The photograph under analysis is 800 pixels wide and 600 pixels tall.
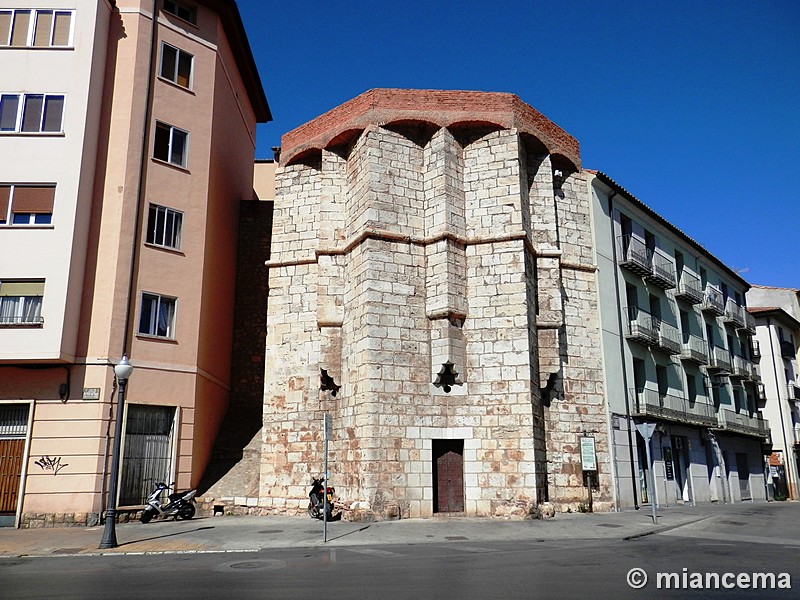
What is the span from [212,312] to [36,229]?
218 inches

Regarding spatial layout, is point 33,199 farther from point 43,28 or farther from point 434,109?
point 434,109

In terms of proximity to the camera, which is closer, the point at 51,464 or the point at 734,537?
the point at 734,537

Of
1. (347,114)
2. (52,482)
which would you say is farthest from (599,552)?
(347,114)

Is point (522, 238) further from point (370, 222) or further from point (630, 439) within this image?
point (630, 439)

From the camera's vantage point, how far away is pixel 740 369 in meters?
34.1

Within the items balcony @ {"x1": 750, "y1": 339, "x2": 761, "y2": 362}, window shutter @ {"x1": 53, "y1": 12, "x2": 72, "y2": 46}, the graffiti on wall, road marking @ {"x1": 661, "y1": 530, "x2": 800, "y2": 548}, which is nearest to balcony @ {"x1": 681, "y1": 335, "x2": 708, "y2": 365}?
balcony @ {"x1": 750, "y1": 339, "x2": 761, "y2": 362}

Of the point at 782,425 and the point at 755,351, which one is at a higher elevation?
the point at 755,351

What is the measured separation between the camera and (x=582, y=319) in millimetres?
20938

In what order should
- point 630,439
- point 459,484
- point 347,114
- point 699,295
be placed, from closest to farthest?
point 459,484
point 347,114
point 630,439
point 699,295

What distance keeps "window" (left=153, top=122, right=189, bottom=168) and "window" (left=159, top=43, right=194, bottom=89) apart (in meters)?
A: 1.49

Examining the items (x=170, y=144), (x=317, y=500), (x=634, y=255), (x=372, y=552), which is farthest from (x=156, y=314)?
(x=634, y=255)

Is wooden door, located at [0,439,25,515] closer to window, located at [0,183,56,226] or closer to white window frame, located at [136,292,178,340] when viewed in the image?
white window frame, located at [136,292,178,340]

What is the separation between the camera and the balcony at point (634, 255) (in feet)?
78.4

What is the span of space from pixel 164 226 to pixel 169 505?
7543 mm
